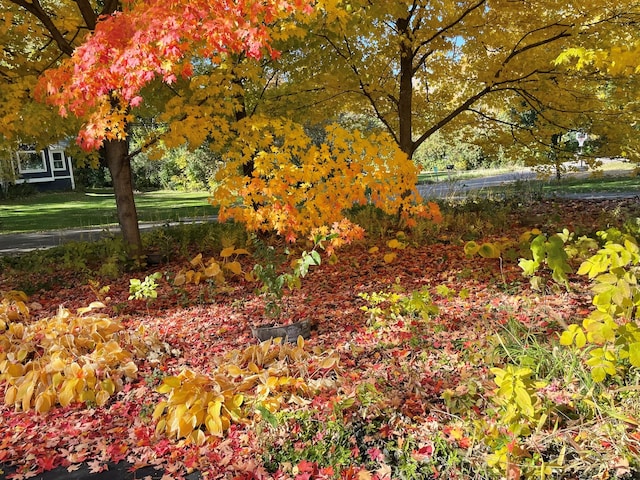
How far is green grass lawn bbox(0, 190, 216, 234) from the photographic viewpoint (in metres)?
14.3

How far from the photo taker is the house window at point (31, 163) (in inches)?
1087

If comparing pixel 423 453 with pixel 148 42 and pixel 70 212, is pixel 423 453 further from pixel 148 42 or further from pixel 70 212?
pixel 70 212

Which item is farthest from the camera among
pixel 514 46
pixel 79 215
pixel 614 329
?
pixel 79 215

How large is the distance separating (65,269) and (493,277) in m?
6.22

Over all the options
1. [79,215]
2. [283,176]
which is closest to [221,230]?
[283,176]

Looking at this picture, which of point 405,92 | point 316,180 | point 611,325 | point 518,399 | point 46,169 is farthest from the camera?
point 46,169

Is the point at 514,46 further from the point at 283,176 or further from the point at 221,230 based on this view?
the point at 221,230

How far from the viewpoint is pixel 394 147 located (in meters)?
5.67

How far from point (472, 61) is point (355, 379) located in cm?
695

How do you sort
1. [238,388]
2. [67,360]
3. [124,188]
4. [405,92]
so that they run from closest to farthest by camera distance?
[238,388] < [67,360] < [124,188] < [405,92]

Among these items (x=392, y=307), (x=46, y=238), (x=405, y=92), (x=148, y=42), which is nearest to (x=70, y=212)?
(x=46, y=238)

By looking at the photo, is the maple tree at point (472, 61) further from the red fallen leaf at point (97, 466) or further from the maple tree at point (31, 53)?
the red fallen leaf at point (97, 466)

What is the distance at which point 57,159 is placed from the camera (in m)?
30.0

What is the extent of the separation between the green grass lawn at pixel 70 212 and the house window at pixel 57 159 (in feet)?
13.6
